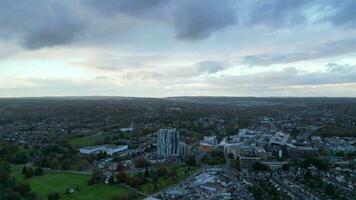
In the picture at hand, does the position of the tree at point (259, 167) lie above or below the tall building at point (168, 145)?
below

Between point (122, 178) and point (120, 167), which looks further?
point (120, 167)

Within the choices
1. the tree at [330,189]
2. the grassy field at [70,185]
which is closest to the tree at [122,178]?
the grassy field at [70,185]

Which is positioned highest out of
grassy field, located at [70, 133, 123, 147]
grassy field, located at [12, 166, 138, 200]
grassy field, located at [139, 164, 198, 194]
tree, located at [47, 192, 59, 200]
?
grassy field, located at [70, 133, 123, 147]

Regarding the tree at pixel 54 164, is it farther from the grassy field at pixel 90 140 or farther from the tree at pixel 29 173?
the grassy field at pixel 90 140

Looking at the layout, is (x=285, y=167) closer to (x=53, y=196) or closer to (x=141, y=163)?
(x=141, y=163)

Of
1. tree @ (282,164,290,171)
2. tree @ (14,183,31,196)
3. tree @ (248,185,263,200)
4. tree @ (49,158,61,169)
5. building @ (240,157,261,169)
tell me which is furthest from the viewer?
building @ (240,157,261,169)

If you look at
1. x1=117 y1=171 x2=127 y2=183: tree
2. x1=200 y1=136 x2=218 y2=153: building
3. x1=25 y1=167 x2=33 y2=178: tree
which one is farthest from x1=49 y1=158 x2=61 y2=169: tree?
x1=200 y1=136 x2=218 y2=153: building

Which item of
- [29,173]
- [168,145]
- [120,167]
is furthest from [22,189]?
[168,145]

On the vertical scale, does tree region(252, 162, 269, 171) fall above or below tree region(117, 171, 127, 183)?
below

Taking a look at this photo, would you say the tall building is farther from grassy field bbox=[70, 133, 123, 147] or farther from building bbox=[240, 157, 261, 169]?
grassy field bbox=[70, 133, 123, 147]
